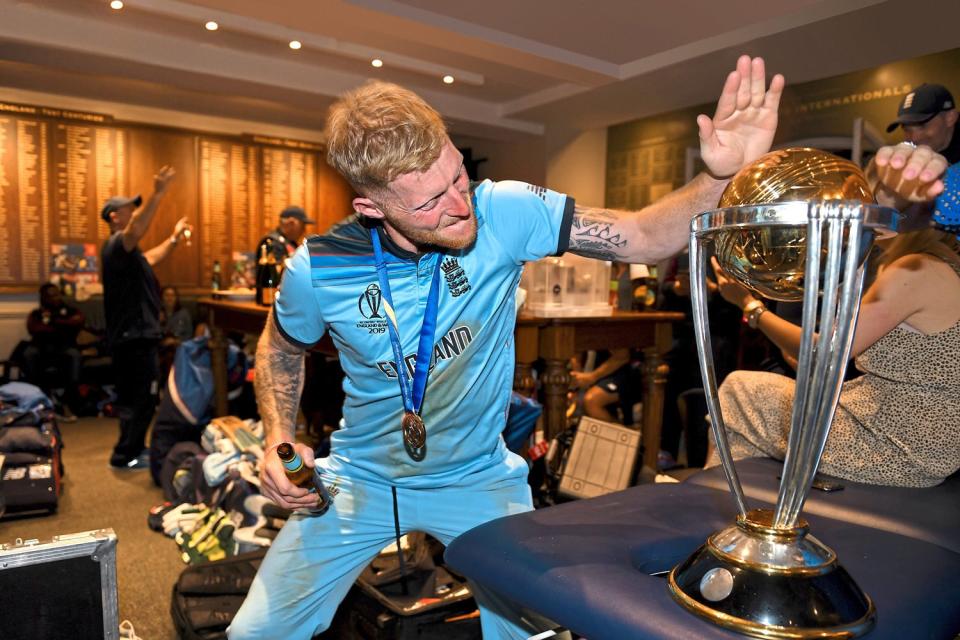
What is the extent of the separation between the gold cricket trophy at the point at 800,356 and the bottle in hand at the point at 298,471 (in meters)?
0.77

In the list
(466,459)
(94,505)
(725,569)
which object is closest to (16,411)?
(94,505)

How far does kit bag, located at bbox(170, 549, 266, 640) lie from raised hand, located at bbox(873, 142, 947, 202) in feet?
6.71

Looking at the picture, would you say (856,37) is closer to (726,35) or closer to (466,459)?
(726,35)

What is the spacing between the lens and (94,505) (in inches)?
147

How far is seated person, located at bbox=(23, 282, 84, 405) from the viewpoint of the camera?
6.45 meters

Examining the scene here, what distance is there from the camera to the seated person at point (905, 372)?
1.65 metres

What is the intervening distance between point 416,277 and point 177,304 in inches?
269

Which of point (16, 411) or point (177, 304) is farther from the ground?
point (177, 304)

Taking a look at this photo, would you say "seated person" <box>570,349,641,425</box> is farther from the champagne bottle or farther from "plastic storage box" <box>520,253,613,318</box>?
the champagne bottle

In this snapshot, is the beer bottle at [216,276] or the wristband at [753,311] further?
the beer bottle at [216,276]

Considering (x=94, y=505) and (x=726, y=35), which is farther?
(x=726, y=35)

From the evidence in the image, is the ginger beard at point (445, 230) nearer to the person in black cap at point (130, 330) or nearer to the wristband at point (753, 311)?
the wristband at point (753, 311)

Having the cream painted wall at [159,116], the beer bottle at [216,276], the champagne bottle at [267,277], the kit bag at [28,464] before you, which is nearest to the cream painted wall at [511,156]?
the cream painted wall at [159,116]

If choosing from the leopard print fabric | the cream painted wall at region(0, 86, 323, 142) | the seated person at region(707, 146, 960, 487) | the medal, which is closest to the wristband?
the seated person at region(707, 146, 960, 487)
